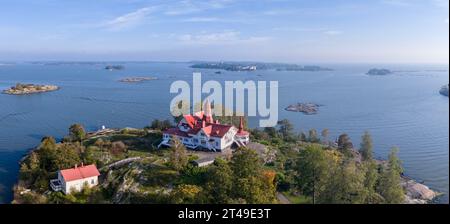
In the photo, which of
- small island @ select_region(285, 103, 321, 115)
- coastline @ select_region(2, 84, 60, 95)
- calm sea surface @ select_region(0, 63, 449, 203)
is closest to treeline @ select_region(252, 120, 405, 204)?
calm sea surface @ select_region(0, 63, 449, 203)

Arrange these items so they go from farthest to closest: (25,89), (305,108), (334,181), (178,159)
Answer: (25,89)
(305,108)
(178,159)
(334,181)

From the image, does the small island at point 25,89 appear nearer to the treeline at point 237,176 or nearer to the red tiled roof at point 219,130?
the treeline at point 237,176

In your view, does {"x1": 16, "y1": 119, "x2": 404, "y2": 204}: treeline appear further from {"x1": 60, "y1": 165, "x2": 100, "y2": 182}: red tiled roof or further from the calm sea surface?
the calm sea surface

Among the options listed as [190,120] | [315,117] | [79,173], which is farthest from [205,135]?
[315,117]

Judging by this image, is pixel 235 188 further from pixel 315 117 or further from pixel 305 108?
pixel 305 108

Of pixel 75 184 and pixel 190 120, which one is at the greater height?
pixel 190 120

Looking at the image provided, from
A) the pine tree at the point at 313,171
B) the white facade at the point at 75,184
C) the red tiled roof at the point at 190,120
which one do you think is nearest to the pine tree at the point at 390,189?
the pine tree at the point at 313,171
